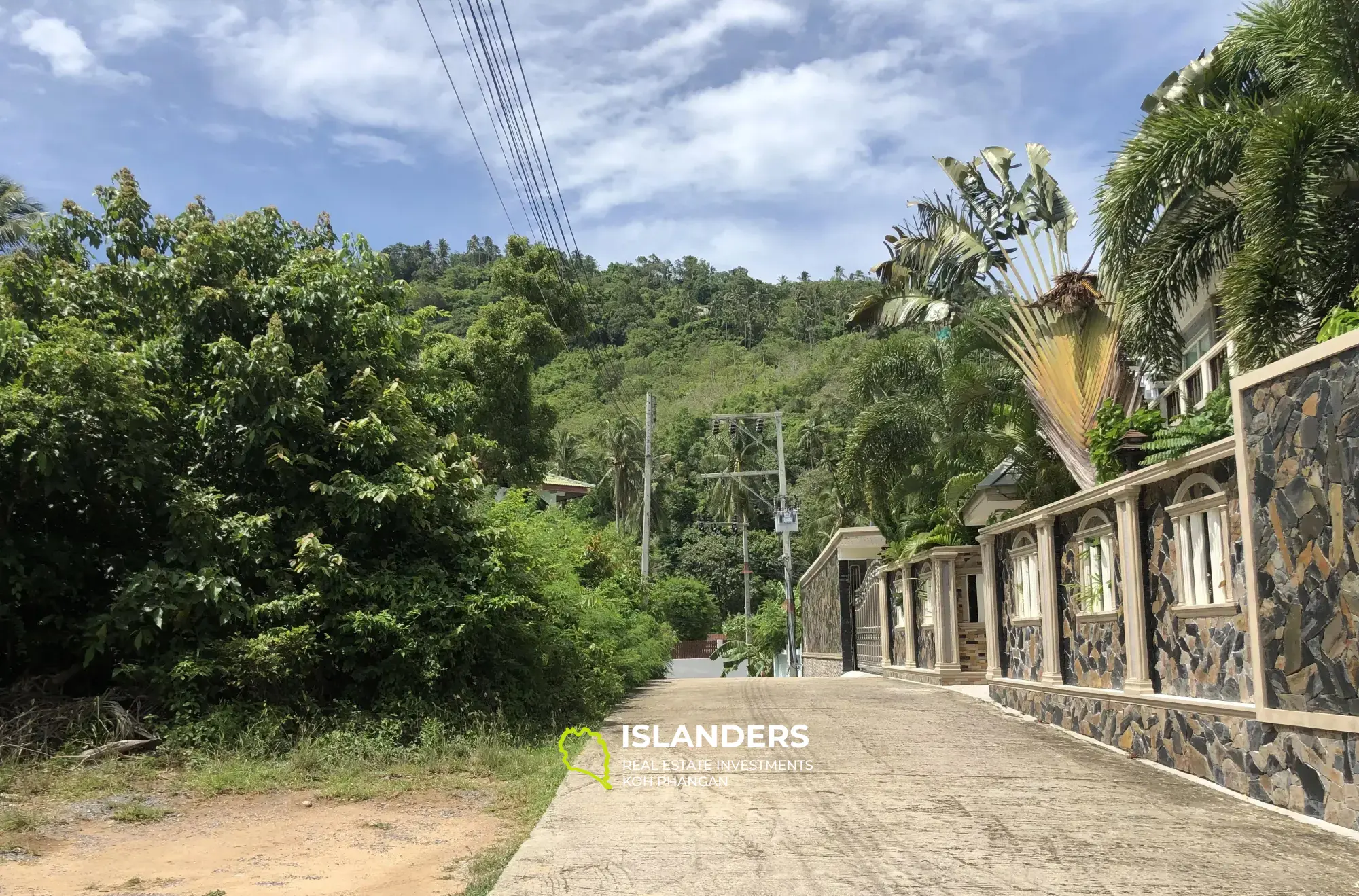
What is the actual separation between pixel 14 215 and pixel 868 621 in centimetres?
2522

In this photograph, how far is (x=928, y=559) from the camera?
794 inches

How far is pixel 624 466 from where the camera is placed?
5447 centimetres

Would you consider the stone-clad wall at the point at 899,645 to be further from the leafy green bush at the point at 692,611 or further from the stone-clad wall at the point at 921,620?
the leafy green bush at the point at 692,611

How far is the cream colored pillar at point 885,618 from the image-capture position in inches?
957

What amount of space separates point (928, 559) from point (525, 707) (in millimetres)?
10291

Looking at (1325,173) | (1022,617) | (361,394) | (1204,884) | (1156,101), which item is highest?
(1156,101)

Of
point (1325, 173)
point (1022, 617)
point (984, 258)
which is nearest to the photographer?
point (1325, 173)

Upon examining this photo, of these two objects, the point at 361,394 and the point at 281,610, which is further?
the point at 361,394

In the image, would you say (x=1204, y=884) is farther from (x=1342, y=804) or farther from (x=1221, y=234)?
(x=1221, y=234)

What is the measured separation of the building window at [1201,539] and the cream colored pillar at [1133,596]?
61cm

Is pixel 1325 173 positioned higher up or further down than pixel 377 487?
higher up

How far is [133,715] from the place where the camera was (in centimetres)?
1005

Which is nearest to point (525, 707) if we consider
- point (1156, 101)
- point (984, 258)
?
point (984, 258)

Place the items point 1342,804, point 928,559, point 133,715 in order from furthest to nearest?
1. point 928,559
2. point 133,715
3. point 1342,804
